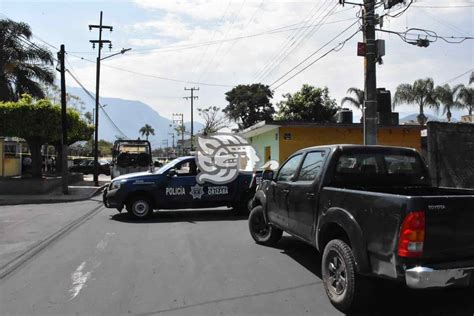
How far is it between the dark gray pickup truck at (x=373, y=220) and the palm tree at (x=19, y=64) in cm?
3011

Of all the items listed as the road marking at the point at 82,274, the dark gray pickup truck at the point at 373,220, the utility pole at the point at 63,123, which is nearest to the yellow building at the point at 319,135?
the utility pole at the point at 63,123

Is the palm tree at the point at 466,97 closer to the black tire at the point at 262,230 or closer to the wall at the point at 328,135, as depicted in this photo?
the wall at the point at 328,135

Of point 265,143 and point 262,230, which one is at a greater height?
point 265,143

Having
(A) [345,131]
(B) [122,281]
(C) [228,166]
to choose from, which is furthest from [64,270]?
(A) [345,131]

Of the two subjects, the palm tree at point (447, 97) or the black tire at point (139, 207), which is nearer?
the black tire at point (139, 207)

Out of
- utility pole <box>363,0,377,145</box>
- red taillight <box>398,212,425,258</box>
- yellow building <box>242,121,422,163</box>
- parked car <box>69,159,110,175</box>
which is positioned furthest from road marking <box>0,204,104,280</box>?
parked car <box>69,159,110,175</box>

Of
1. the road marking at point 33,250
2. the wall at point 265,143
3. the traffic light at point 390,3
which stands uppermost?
the traffic light at point 390,3

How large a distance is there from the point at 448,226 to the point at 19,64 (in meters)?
33.8

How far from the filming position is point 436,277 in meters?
4.21

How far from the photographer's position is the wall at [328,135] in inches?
902

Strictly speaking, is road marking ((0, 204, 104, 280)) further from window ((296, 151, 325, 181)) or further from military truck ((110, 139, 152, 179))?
military truck ((110, 139, 152, 179))

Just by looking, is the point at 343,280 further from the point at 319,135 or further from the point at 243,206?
the point at 319,135

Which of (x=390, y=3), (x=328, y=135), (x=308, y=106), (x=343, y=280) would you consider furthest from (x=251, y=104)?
(x=343, y=280)

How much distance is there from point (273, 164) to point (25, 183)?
450 inches
